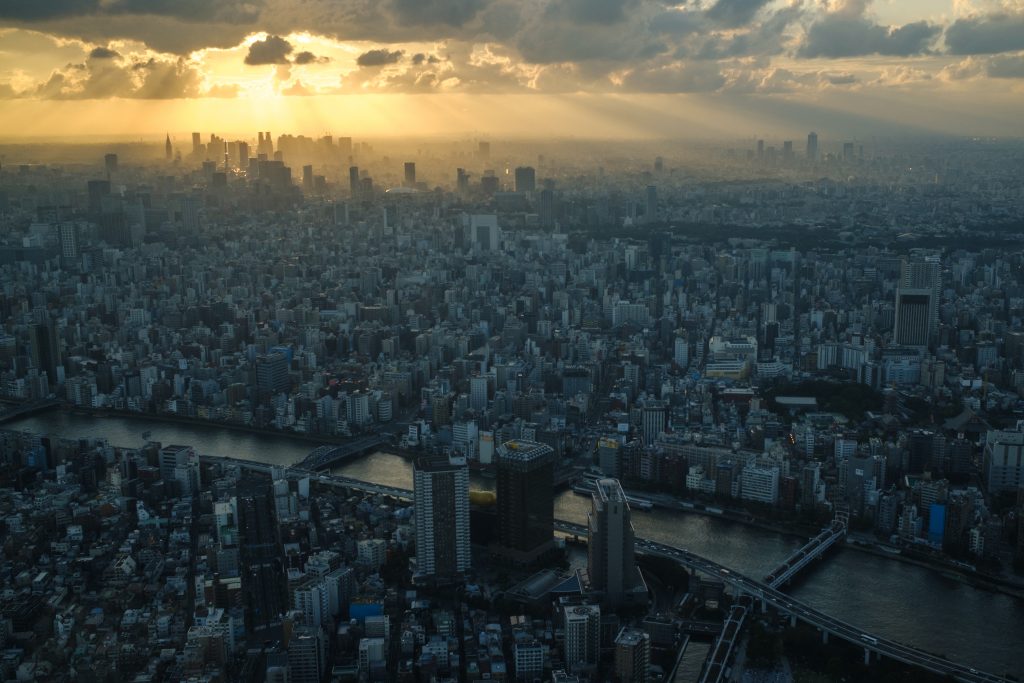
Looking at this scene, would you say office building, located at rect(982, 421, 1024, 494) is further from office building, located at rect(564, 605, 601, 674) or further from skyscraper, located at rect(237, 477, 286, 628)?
skyscraper, located at rect(237, 477, 286, 628)

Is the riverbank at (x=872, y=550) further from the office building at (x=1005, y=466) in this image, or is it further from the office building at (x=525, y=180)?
the office building at (x=525, y=180)

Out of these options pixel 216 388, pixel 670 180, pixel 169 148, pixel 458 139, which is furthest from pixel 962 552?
pixel 670 180

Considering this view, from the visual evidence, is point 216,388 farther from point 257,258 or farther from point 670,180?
point 670,180

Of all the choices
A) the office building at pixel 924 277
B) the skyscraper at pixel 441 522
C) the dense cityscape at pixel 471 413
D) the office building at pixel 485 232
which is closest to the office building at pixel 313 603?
the dense cityscape at pixel 471 413

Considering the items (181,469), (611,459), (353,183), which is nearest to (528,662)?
(611,459)

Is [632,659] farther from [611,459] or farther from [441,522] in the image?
[611,459]
